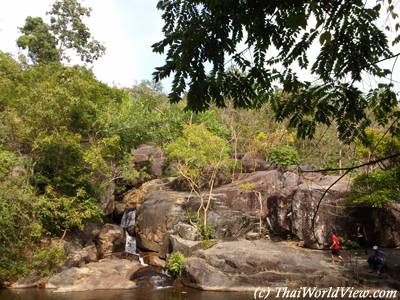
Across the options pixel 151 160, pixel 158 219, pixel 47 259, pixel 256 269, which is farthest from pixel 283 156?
pixel 47 259

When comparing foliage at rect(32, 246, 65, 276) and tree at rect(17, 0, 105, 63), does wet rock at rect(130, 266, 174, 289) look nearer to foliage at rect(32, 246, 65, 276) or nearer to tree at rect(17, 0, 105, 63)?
foliage at rect(32, 246, 65, 276)

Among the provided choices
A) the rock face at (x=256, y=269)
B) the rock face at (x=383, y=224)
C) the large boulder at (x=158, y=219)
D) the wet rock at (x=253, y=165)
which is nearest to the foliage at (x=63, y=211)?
the large boulder at (x=158, y=219)

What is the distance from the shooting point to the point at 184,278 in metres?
18.1

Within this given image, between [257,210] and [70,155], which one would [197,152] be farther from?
[70,155]

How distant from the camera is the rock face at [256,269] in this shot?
16344mm

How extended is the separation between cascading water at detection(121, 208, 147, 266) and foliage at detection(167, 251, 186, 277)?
11.3 ft

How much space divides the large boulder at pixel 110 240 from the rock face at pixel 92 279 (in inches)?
97.8

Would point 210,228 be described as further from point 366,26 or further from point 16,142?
point 366,26

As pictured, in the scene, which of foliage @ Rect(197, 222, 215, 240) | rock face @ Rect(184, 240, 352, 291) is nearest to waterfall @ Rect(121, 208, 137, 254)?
foliage @ Rect(197, 222, 215, 240)

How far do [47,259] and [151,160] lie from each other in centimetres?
1446

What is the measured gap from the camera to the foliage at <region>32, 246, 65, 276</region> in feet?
60.4

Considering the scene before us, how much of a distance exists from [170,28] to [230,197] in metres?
20.7

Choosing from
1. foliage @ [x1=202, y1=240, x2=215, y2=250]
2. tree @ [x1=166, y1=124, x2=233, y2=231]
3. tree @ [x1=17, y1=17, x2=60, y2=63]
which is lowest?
foliage @ [x1=202, y1=240, x2=215, y2=250]

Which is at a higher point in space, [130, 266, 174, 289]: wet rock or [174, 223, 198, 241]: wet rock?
[174, 223, 198, 241]: wet rock
